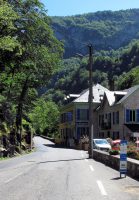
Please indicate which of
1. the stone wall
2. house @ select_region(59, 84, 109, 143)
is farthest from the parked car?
house @ select_region(59, 84, 109, 143)

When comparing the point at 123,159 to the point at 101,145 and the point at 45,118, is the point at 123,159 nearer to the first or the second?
the point at 101,145

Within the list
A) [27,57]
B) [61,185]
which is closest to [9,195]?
[61,185]

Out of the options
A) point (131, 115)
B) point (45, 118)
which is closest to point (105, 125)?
point (131, 115)

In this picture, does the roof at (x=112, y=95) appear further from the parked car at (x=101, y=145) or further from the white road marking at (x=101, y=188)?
the white road marking at (x=101, y=188)

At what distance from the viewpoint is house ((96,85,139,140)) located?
6988 cm

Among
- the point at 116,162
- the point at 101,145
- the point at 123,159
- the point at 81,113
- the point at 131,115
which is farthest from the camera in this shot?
the point at 81,113

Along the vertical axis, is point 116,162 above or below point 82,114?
below

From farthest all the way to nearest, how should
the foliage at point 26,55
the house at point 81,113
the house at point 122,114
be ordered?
the house at point 81,113, the house at point 122,114, the foliage at point 26,55

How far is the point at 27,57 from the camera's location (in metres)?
44.2

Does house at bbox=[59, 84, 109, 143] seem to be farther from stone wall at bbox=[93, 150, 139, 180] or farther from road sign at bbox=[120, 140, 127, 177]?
road sign at bbox=[120, 140, 127, 177]

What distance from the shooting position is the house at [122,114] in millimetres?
69875

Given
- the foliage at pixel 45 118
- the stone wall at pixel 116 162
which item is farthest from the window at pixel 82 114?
the foliage at pixel 45 118

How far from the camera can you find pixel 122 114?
70.6 m

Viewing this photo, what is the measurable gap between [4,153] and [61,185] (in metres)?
26.7
